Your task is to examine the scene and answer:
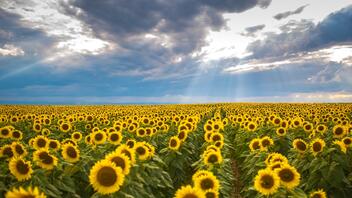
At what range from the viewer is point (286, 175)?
23.2 ft

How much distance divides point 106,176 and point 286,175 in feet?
12.0

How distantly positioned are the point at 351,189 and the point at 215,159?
3.73 meters

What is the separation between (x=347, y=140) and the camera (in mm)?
10172

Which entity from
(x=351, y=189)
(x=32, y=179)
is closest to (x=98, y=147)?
(x=32, y=179)

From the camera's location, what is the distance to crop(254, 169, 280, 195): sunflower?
697cm

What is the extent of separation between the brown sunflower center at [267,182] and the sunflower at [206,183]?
3.25ft

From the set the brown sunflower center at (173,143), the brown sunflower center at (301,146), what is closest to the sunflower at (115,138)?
the brown sunflower center at (173,143)

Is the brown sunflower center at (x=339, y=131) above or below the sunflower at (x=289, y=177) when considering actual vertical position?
above

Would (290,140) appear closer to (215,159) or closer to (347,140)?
(347,140)

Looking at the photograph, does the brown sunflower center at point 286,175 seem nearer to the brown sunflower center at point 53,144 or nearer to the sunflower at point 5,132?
the brown sunflower center at point 53,144

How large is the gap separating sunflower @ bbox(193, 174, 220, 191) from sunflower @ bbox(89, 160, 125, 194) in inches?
62.6

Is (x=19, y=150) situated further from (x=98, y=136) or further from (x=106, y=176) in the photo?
(x=106, y=176)

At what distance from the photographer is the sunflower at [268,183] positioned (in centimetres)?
697

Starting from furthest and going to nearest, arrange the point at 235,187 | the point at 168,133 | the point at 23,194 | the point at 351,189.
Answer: the point at 168,133 < the point at 235,187 < the point at 351,189 < the point at 23,194
